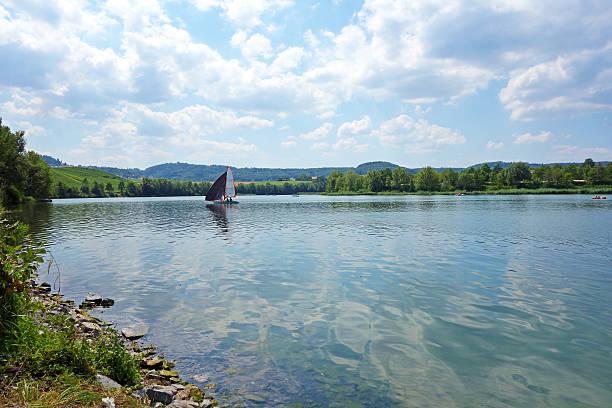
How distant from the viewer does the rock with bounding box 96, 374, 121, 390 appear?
842 cm

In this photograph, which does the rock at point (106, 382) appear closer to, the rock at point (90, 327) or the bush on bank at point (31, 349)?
the bush on bank at point (31, 349)

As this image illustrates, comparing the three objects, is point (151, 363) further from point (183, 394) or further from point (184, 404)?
point (184, 404)

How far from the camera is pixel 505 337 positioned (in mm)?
13211

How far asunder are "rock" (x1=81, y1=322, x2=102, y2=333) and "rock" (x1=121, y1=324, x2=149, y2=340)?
93cm

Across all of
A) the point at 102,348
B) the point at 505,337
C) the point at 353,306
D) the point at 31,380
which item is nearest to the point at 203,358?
the point at 102,348

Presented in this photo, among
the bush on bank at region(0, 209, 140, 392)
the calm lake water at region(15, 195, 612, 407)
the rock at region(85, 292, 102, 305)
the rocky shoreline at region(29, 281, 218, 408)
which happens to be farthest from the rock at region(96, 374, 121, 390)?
the rock at region(85, 292, 102, 305)

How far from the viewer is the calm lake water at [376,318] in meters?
10.1

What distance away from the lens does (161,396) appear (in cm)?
850

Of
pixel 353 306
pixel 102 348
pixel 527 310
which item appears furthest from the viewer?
pixel 353 306

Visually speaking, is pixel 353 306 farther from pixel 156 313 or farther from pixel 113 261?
pixel 113 261

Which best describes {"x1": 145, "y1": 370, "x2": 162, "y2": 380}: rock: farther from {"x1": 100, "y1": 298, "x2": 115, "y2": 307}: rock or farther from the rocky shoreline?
{"x1": 100, "y1": 298, "x2": 115, "y2": 307}: rock

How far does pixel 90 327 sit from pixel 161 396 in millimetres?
6368

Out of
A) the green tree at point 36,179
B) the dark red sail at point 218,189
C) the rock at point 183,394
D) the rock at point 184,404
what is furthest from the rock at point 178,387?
the green tree at point 36,179

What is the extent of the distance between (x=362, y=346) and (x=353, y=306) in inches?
166
